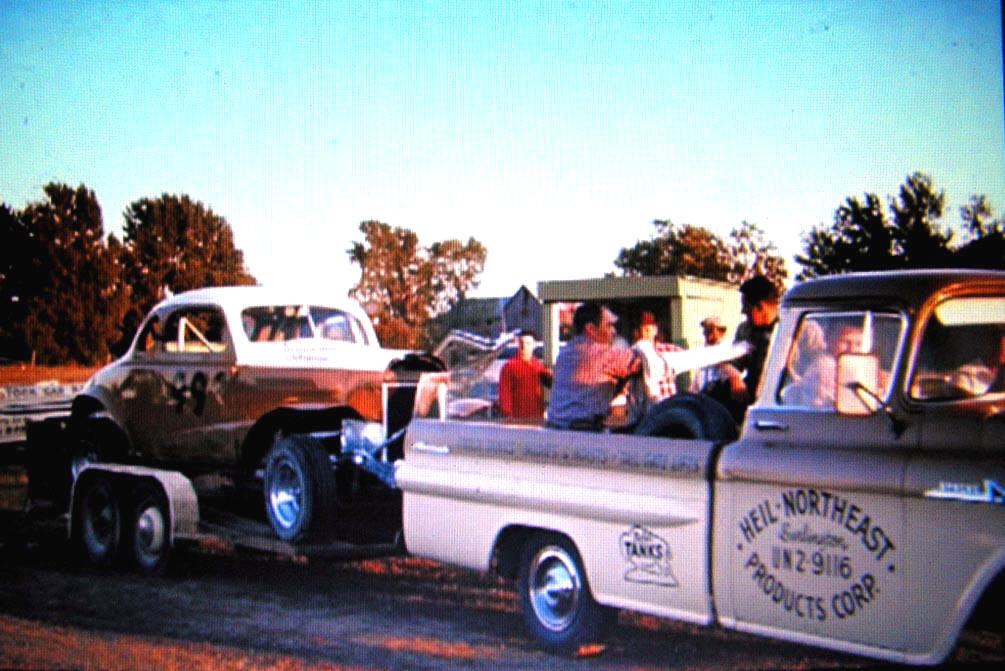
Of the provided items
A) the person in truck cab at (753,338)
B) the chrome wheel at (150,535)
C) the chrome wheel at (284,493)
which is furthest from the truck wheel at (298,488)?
the person in truck cab at (753,338)

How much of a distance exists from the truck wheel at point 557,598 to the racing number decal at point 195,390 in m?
3.51

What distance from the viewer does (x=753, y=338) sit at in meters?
6.17

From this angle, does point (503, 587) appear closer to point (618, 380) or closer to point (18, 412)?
point (618, 380)

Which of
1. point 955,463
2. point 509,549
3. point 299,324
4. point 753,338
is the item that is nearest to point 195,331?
point 299,324

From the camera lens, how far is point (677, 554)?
16.9 feet

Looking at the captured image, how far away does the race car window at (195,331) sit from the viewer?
894cm

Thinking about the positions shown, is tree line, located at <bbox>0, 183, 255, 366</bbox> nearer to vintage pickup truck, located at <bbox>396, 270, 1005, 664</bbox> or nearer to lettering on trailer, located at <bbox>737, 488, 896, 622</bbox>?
vintage pickup truck, located at <bbox>396, 270, 1005, 664</bbox>

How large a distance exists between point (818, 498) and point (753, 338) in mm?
1647

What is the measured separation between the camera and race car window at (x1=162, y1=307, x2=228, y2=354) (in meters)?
8.94

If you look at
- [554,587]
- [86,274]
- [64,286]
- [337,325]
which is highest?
[86,274]

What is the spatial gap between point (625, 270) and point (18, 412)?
642 cm

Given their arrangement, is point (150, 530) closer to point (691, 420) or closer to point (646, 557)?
point (646, 557)

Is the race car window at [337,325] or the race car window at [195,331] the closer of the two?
the race car window at [195,331]

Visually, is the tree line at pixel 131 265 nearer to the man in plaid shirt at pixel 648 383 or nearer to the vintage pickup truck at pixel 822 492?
the man in plaid shirt at pixel 648 383
